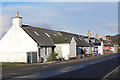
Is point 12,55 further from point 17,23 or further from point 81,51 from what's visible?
point 81,51

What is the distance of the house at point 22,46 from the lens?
108 feet

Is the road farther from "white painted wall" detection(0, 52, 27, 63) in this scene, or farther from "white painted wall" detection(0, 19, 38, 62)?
"white painted wall" detection(0, 19, 38, 62)

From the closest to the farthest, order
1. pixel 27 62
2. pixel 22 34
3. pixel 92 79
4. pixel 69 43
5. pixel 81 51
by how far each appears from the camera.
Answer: pixel 92 79 → pixel 27 62 → pixel 22 34 → pixel 69 43 → pixel 81 51

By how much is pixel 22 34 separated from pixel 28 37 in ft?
4.58

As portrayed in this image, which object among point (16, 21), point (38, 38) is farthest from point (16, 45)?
point (16, 21)

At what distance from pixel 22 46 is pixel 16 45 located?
53.5 inches

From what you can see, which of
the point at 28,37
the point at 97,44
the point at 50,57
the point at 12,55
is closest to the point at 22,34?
the point at 28,37

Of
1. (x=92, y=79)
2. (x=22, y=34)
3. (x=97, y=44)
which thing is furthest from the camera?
(x=97, y=44)

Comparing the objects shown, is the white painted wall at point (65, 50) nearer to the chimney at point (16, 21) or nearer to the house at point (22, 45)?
the house at point (22, 45)

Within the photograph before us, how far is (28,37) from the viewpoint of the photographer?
112 ft

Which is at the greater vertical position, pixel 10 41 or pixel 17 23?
pixel 17 23

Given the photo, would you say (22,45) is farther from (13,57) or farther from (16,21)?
(16,21)

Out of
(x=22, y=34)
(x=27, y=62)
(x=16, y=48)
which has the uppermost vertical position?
(x=22, y=34)

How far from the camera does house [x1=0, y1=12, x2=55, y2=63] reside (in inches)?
1299
